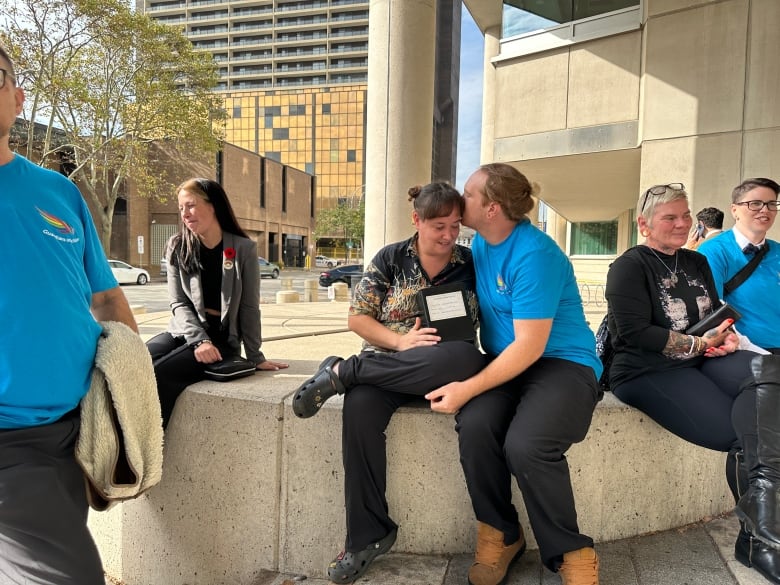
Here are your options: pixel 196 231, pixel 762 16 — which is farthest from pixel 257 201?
pixel 196 231

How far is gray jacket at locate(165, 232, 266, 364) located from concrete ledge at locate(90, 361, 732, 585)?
46 cm

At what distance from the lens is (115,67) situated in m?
21.6

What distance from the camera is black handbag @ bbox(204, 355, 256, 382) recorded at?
9.99 feet

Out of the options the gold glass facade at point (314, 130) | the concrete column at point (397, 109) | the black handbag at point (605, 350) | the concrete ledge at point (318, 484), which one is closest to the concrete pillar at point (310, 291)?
the concrete column at point (397, 109)

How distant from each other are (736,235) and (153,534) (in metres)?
3.86

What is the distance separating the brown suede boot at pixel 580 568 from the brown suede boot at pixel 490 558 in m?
0.27

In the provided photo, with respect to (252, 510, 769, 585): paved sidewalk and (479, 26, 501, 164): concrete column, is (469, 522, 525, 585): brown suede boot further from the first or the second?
(479, 26, 501, 164): concrete column

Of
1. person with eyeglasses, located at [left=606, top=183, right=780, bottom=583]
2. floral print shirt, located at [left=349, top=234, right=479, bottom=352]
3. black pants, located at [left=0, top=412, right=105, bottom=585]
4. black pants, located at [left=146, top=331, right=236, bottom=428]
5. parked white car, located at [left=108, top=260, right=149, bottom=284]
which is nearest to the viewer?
black pants, located at [left=0, top=412, right=105, bottom=585]

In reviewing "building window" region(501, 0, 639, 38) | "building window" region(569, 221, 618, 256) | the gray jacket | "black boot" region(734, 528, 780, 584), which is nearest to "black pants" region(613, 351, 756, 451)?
"black boot" region(734, 528, 780, 584)

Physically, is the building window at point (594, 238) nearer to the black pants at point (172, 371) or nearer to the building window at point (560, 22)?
the building window at point (560, 22)

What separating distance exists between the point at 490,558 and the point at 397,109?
7067mm

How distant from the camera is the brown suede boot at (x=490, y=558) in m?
2.24

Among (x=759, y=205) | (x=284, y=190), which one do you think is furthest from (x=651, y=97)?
(x=284, y=190)

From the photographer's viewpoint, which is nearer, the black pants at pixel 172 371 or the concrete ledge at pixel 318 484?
the concrete ledge at pixel 318 484
